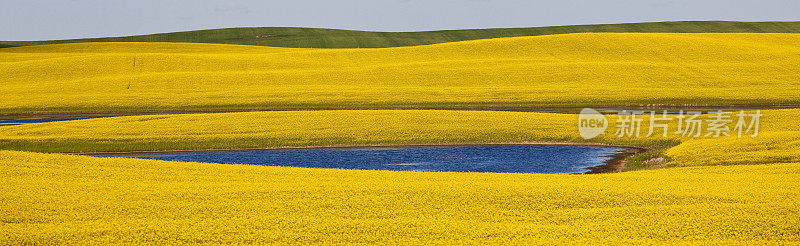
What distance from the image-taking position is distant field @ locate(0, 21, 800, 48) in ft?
402

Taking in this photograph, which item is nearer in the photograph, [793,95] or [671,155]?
[671,155]

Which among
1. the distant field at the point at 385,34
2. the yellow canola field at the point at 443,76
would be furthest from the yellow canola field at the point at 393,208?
the distant field at the point at 385,34

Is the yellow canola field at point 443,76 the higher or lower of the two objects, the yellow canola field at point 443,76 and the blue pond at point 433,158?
the higher

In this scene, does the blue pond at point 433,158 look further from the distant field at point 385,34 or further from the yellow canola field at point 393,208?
the distant field at point 385,34

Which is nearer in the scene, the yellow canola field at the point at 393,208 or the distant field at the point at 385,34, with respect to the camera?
the yellow canola field at the point at 393,208

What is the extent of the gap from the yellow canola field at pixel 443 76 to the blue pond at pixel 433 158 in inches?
621

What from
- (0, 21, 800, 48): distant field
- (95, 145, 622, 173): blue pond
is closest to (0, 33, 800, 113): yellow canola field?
(95, 145, 622, 173): blue pond

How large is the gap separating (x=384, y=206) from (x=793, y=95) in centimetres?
4252

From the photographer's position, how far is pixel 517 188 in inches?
777

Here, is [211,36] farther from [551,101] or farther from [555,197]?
[555,197]

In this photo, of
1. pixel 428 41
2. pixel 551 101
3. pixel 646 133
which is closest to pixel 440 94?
pixel 551 101

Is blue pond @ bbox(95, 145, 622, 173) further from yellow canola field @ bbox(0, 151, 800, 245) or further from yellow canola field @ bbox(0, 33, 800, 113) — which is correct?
yellow canola field @ bbox(0, 33, 800, 113)

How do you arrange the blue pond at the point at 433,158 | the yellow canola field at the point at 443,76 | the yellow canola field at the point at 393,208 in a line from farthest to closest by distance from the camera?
the yellow canola field at the point at 443,76
the blue pond at the point at 433,158
the yellow canola field at the point at 393,208

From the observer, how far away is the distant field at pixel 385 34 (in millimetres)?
122438
